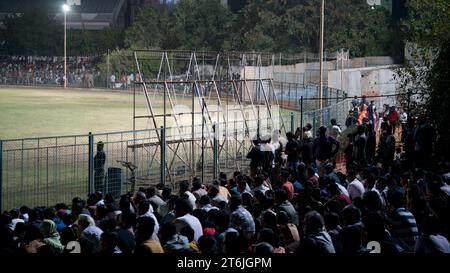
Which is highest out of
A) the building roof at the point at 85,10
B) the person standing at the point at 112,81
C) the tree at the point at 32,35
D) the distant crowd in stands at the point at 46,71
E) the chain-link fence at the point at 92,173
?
the building roof at the point at 85,10

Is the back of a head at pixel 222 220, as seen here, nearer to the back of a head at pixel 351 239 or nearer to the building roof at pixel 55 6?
the back of a head at pixel 351 239

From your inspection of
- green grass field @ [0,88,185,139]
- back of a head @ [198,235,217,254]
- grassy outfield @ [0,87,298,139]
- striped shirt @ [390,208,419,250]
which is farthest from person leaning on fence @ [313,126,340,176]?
back of a head @ [198,235,217,254]

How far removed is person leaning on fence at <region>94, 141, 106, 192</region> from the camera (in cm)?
1625

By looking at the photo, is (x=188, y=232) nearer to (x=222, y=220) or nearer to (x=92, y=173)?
(x=222, y=220)

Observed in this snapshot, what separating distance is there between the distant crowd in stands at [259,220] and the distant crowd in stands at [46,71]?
54.7 meters

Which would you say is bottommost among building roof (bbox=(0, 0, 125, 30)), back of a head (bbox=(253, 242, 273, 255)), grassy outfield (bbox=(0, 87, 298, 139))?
back of a head (bbox=(253, 242, 273, 255))

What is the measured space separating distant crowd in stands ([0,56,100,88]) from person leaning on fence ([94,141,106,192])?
167ft

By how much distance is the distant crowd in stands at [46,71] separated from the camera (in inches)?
2657

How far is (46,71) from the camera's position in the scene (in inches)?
2709

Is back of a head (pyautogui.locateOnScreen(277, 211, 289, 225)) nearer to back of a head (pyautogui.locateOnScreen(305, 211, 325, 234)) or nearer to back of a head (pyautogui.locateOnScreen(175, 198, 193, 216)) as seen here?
back of a head (pyautogui.locateOnScreen(305, 211, 325, 234))

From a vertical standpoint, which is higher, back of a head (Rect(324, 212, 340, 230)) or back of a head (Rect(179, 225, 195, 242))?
back of a head (Rect(324, 212, 340, 230))

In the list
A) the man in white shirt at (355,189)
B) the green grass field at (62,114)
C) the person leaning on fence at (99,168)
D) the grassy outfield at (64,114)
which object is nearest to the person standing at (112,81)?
the grassy outfield at (64,114)

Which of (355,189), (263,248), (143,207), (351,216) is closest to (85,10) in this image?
(355,189)
